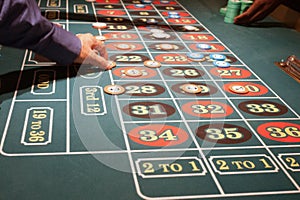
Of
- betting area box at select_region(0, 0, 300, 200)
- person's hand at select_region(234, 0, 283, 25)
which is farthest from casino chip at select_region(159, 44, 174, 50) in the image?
person's hand at select_region(234, 0, 283, 25)

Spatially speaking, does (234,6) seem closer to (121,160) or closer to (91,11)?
(91,11)

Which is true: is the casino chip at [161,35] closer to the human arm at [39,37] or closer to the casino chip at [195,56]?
the casino chip at [195,56]

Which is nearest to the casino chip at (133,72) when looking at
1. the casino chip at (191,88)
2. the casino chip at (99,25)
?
the casino chip at (191,88)

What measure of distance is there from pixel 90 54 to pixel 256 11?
5.33 ft

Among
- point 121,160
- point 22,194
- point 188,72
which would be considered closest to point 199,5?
point 188,72

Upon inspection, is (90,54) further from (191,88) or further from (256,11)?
(256,11)

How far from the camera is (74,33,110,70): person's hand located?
6.95 ft

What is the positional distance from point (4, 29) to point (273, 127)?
1206mm

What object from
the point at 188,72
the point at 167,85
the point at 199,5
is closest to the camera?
the point at 167,85

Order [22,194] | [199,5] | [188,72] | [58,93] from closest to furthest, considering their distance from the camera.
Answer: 1. [22,194]
2. [58,93]
3. [188,72]
4. [199,5]

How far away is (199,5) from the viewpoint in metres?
3.72

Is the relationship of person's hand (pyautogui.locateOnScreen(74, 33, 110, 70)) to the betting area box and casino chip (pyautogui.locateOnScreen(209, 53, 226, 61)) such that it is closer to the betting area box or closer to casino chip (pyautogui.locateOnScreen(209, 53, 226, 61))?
the betting area box

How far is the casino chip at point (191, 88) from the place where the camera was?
2.03m

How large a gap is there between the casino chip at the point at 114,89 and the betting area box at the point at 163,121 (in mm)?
22
